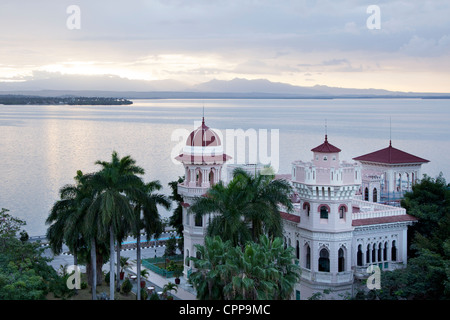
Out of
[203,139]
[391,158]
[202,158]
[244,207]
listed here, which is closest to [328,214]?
[244,207]

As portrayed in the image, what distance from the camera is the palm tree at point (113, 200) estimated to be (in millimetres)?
30234

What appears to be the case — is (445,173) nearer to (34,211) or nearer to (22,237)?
(34,211)

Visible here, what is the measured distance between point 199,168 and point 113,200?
29.9ft

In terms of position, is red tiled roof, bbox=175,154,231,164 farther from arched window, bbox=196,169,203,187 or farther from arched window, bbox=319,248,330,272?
arched window, bbox=319,248,330,272

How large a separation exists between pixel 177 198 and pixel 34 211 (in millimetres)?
29734

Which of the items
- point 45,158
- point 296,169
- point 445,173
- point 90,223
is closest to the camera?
point 90,223

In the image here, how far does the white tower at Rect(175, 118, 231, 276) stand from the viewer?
38.2 meters

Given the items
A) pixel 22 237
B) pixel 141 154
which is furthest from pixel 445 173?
pixel 22 237

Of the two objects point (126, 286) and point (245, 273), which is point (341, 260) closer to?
point (245, 273)

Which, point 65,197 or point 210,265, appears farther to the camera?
point 65,197

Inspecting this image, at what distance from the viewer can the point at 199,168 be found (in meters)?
38.5

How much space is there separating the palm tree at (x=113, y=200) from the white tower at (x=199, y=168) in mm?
5695

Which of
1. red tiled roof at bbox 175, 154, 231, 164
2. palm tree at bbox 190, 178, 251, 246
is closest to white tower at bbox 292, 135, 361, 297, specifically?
palm tree at bbox 190, 178, 251, 246

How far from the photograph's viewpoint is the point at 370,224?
109 ft
